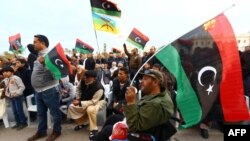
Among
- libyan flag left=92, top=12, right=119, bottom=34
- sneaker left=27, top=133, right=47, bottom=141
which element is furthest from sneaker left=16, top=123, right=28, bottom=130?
libyan flag left=92, top=12, right=119, bottom=34

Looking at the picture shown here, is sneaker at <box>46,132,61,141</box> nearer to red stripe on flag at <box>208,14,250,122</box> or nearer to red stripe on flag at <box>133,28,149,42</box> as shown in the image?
red stripe on flag at <box>208,14,250,122</box>

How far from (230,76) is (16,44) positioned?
34.3 feet

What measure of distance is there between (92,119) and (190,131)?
1.93 metres

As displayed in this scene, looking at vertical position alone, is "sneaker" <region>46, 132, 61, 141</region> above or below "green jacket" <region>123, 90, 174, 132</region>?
below

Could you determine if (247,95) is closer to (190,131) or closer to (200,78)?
(190,131)

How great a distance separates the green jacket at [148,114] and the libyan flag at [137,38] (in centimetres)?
718

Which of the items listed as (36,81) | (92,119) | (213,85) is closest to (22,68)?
(36,81)

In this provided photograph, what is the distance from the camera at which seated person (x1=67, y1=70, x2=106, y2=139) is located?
6.01 m

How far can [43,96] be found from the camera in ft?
18.8

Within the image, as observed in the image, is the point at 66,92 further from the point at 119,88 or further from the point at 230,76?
the point at 230,76

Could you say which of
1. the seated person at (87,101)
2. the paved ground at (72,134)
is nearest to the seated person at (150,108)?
the paved ground at (72,134)

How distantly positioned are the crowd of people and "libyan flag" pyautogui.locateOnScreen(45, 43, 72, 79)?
247 millimetres

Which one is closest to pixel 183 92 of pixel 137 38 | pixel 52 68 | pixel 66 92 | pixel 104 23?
pixel 52 68

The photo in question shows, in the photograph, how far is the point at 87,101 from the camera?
6113mm
